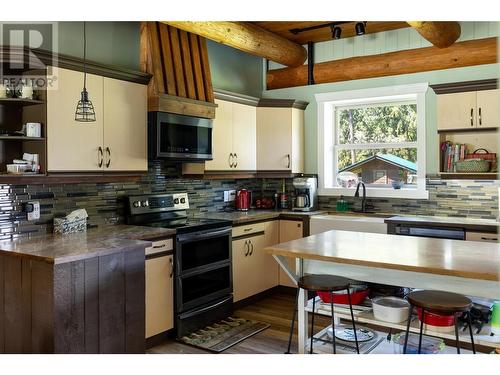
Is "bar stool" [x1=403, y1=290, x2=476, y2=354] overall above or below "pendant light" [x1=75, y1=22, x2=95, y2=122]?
below

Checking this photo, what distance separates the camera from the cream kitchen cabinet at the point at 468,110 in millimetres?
4070

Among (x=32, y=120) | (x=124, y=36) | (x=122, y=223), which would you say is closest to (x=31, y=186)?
(x=32, y=120)

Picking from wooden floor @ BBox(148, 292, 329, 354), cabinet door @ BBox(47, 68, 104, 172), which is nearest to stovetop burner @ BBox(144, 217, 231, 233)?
cabinet door @ BBox(47, 68, 104, 172)

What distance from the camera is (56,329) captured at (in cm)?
251

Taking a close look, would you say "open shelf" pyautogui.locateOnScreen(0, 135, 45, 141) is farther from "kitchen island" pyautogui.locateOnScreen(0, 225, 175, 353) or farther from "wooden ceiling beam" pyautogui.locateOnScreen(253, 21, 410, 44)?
"wooden ceiling beam" pyautogui.locateOnScreen(253, 21, 410, 44)

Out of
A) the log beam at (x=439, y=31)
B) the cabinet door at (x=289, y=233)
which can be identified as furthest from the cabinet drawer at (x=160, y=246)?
the log beam at (x=439, y=31)

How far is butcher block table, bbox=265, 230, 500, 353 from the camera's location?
7.54 ft

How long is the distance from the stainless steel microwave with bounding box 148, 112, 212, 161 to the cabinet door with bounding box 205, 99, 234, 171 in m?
0.23

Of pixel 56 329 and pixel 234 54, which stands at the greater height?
pixel 234 54

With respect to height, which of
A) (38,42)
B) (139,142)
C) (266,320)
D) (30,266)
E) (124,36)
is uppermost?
(124,36)

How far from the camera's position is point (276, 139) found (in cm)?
515
